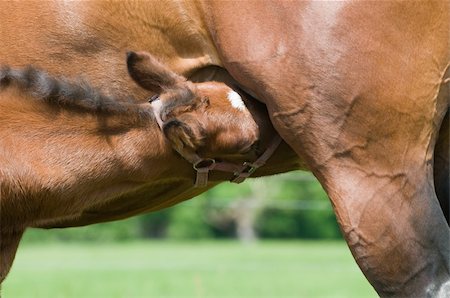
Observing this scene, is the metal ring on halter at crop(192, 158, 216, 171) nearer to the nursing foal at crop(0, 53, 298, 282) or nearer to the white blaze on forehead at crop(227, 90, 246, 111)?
the nursing foal at crop(0, 53, 298, 282)

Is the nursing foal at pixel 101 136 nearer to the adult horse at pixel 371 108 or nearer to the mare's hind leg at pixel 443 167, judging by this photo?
the adult horse at pixel 371 108

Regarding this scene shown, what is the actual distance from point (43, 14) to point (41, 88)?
380 mm

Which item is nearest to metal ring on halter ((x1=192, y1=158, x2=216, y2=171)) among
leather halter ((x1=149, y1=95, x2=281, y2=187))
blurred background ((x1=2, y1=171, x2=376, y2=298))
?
leather halter ((x1=149, y1=95, x2=281, y2=187))

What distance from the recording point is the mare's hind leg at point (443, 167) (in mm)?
4090

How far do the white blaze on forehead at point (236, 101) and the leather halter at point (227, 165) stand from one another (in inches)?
8.1

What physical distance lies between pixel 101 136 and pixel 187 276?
8.30 m

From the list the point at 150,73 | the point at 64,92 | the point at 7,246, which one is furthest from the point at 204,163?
the point at 7,246

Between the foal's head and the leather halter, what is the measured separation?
0.08ft

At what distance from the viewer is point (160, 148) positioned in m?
4.20

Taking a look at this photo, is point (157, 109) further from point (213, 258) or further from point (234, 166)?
point (213, 258)

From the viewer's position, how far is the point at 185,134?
4055 mm

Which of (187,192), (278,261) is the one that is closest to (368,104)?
(187,192)

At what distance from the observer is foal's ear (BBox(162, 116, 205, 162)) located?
13.3 ft

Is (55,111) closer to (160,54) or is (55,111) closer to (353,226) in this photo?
(160,54)
